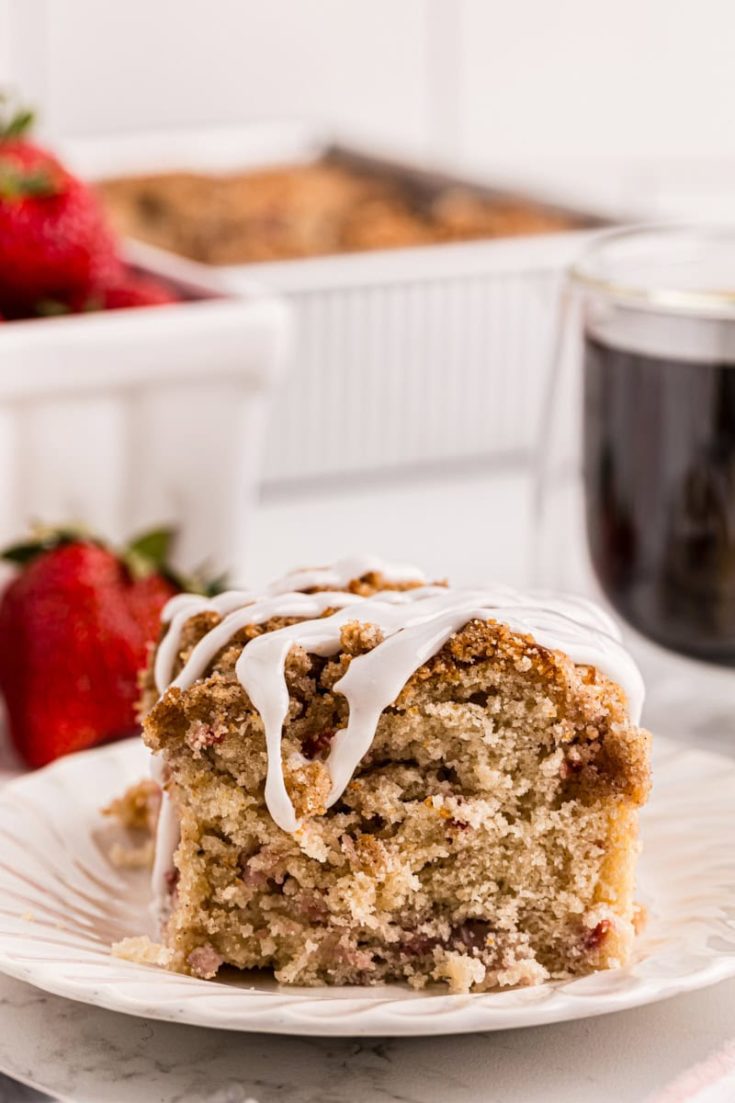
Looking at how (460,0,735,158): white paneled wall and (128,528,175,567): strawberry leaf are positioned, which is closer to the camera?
(128,528,175,567): strawberry leaf

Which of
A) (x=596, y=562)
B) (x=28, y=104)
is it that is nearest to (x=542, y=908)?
(x=596, y=562)

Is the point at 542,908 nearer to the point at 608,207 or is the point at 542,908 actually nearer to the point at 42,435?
the point at 42,435

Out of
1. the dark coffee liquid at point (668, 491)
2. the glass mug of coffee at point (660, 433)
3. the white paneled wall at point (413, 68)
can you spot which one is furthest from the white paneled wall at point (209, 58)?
the dark coffee liquid at point (668, 491)

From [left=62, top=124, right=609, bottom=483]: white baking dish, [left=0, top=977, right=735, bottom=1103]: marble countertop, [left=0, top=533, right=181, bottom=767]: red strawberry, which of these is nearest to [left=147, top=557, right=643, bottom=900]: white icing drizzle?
[left=0, top=977, right=735, bottom=1103]: marble countertop

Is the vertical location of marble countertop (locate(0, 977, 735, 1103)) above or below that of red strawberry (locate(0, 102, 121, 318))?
below

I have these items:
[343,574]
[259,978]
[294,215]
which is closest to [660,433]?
[343,574]

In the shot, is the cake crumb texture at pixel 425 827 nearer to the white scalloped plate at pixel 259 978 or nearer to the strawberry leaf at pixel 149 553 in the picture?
the white scalloped plate at pixel 259 978

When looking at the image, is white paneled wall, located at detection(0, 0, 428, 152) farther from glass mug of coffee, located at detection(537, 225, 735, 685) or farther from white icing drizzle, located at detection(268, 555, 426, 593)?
white icing drizzle, located at detection(268, 555, 426, 593)
